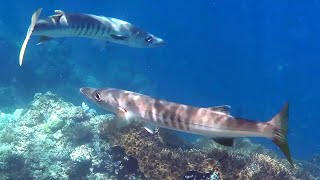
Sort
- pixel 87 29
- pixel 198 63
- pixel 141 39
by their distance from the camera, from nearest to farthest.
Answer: pixel 87 29
pixel 141 39
pixel 198 63

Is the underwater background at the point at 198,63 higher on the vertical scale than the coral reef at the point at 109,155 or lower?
higher

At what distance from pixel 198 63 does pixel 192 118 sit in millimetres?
47169

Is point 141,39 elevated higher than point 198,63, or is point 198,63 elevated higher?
point 198,63

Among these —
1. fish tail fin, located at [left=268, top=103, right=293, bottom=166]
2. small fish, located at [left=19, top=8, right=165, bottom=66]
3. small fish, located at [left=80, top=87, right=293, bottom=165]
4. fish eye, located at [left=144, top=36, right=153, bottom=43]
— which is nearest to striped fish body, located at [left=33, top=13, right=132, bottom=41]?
small fish, located at [left=19, top=8, right=165, bottom=66]

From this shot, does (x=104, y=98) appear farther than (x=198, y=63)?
No

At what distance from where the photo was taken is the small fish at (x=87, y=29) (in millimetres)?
6695

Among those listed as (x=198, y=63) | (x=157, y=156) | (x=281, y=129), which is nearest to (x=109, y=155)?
(x=157, y=156)

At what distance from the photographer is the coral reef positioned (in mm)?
7797

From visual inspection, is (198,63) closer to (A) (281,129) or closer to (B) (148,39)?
(B) (148,39)

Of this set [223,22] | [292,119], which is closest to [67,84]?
[292,119]

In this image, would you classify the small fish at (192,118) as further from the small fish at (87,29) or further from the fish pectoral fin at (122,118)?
the small fish at (87,29)

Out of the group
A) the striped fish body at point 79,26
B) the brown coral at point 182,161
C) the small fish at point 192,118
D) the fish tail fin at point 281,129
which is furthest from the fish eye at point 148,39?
the fish tail fin at point 281,129

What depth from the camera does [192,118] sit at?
5566 millimetres

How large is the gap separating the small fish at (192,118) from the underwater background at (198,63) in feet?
9.10
